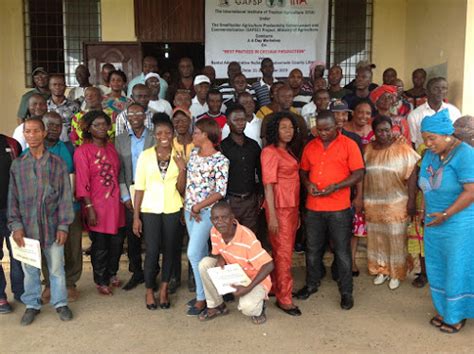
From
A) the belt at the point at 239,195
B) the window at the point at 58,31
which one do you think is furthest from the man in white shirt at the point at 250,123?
the window at the point at 58,31

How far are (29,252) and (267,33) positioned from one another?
5.32m

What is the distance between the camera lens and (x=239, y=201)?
12.4 feet

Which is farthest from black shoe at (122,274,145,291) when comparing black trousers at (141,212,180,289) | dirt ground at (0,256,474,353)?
black trousers at (141,212,180,289)

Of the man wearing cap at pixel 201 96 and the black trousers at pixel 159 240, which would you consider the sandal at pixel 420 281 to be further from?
the man wearing cap at pixel 201 96

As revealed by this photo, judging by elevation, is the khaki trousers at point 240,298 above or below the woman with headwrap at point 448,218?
below

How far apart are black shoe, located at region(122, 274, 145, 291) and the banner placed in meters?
4.19

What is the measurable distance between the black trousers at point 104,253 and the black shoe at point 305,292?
167 centimetres

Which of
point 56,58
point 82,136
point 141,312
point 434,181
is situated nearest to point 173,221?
point 141,312

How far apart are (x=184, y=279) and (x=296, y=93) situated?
261 centimetres

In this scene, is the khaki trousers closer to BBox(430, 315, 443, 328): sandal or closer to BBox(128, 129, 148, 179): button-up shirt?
BBox(128, 129, 148, 179): button-up shirt

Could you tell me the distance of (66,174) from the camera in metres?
3.65

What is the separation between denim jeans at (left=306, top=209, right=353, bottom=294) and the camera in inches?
150

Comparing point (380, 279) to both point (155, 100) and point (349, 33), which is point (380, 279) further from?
point (349, 33)

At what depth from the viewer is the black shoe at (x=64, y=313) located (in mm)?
3690
